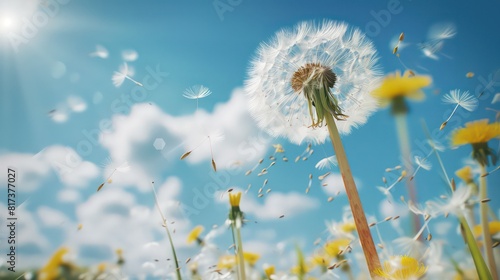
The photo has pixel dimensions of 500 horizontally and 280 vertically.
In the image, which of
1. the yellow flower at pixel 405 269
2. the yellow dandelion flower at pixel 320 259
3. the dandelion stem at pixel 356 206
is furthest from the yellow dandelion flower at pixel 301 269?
the yellow flower at pixel 405 269

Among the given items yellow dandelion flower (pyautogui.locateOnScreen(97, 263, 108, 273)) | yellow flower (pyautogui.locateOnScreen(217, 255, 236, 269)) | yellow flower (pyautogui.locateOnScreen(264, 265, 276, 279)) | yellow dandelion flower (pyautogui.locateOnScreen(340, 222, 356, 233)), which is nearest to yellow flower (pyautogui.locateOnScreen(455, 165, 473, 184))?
yellow dandelion flower (pyautogui.locateOnScreen(340, 222, 356, 233))

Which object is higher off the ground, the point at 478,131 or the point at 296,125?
the point at 296,125

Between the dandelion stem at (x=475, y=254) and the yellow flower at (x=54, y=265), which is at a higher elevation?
the yellow flower at (x=54, y=265)

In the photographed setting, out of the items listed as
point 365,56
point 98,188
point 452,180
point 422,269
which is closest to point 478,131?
point 452,180

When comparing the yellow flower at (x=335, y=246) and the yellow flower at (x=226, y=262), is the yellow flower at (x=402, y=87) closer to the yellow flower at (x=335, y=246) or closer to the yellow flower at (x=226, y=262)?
the yellow flower at (x=335, y=246)

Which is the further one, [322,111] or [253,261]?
[322,111]

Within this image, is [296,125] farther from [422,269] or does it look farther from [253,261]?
[422,269]

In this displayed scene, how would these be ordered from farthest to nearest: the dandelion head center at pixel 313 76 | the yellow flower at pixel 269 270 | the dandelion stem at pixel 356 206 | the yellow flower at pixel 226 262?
the dandelion head center at pixel 313 76 < the yellow flower at pixel 269 270 < the yellow flower at pixel 226 262 < the dandelion stem at pixel 356 206

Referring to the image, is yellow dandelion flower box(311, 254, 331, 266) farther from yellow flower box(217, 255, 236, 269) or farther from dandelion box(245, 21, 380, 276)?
dandelion box(245, 21, 380, 276)
